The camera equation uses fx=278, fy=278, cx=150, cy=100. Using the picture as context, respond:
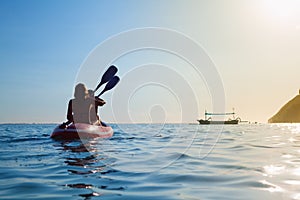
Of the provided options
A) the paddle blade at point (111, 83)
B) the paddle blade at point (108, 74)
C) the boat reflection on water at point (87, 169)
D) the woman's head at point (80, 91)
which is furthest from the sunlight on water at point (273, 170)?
the paddle blade at point (108, 74)

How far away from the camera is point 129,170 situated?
20.0 feet

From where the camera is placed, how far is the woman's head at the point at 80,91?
14.3 meters

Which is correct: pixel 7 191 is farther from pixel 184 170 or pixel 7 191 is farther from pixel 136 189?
pixel 184 170

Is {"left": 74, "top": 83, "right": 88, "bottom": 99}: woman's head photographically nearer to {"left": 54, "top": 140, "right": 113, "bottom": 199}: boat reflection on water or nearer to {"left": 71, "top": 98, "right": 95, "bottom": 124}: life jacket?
{"left": 71, "top": 98, "right": 95, "bottom": 124}: life jacket

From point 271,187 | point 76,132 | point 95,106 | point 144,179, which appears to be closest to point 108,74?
point 95,106

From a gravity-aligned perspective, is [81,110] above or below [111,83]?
below

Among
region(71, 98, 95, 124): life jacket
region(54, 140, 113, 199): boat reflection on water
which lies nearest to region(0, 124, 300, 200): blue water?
region(54, 140, 113, 199): boat reflection on water

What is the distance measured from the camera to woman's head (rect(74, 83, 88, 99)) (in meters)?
14.3

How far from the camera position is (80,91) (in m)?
14.4

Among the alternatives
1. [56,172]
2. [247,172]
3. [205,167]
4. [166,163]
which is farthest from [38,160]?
[247,172]

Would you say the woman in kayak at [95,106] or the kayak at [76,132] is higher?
the woman in kayak at [95,106]

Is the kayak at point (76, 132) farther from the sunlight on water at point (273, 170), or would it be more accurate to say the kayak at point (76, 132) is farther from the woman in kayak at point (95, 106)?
the sunlight on water at point (273, 170)

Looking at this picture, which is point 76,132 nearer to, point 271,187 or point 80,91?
point 80,91

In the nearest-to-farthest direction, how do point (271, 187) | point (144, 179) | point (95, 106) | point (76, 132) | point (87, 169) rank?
point (271, 187) → point (144, 179) → point (87, 169) → point (76, 132) → point (95, 106)
